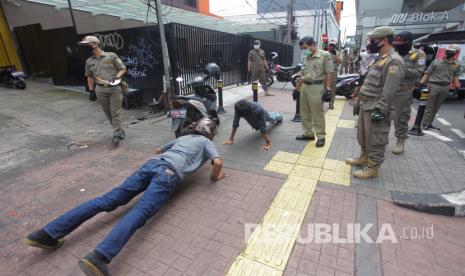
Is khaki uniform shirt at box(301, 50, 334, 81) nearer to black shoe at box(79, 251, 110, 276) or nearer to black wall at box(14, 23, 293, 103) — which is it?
black shoe at box(79, 251, 110, 276)

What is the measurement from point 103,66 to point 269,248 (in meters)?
4.43

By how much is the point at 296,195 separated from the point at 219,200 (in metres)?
0.94

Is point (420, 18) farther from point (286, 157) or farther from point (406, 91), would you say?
point (286, 157)

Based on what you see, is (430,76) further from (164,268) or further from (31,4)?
(31,4)

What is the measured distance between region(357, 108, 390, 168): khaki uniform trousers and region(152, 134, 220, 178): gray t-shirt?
6.52ft

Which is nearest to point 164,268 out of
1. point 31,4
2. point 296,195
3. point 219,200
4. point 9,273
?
point 219,200

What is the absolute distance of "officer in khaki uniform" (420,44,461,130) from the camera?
18.4 ft

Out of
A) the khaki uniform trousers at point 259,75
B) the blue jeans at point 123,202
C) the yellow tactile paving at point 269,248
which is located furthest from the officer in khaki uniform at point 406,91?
the khaki uniform trousers at point 259,75

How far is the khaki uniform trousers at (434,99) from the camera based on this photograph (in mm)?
5662

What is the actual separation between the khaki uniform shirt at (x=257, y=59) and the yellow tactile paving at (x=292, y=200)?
6.88 m

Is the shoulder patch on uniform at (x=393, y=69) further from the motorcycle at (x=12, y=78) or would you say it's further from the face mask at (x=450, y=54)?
the motorcycle at (x=12, y=78)

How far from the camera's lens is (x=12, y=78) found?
9359 millimetres

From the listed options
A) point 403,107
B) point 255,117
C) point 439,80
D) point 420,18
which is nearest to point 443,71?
point 439,80

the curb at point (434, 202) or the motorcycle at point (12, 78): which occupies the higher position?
the motorcycle at point (12, 78)
